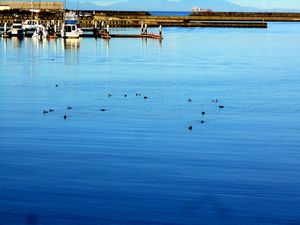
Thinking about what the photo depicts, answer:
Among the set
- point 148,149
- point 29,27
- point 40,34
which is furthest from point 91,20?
point 148,149

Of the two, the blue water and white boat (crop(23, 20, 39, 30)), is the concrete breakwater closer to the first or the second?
white boat (crop(23, 20, 39, 30))

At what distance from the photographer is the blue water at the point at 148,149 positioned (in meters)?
15.3

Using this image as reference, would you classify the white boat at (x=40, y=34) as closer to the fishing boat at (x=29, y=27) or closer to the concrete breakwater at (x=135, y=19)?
the fishing boat at (x=29, y=27)

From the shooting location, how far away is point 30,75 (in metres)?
43.6

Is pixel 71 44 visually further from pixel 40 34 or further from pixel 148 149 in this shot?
pixel 148 149

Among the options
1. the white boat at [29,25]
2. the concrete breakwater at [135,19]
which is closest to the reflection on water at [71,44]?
the white boat at [29,25]

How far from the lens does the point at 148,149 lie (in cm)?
2130

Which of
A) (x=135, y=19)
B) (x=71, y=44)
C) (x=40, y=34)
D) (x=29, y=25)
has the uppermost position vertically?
(x=135, y=19)

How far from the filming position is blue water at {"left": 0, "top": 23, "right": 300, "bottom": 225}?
15.3m

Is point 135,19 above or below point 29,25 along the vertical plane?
above

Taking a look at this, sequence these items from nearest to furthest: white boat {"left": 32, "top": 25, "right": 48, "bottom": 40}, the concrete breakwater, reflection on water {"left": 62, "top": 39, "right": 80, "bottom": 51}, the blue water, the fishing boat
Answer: the blue water → reflection on water {"left": 62, "top": 39, "right": 80, "bottom": 51} → white boat {"left": 32, "top": 25, "right": 48, "bottom": 40} → the fishing boat → the concrete breakwater

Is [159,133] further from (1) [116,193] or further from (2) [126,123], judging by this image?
(1) [116,193]

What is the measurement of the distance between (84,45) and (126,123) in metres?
51.5

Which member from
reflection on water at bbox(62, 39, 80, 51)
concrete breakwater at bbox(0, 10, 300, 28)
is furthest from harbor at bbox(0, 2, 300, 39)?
reflection on water at bbox(62, 39, 80, 51)
